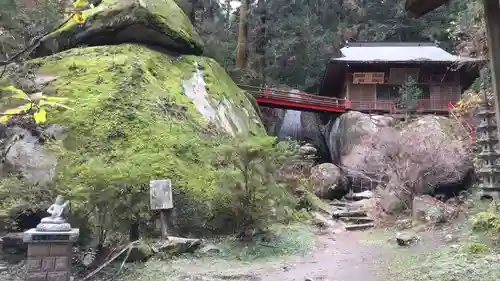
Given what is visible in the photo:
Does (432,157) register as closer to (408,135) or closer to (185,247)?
(408,135)

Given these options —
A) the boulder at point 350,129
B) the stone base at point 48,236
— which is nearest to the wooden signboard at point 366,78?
the boulder at point 350,129

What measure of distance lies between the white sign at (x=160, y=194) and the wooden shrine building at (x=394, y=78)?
1440 centimetres

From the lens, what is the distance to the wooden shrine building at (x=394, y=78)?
1991cm

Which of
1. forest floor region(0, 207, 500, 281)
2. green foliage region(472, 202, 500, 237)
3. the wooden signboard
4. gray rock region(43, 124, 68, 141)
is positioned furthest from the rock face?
the wooden signboard

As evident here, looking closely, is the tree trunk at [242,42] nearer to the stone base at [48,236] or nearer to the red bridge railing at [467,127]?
the red bridge railing at [467,127]

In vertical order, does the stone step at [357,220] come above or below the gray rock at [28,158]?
below

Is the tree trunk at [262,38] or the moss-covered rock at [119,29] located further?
the tree trunk at [262,38]

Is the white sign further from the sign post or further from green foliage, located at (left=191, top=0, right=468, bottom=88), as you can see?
green foliage, located at (left=191, top=0, right=468, bottom=88)

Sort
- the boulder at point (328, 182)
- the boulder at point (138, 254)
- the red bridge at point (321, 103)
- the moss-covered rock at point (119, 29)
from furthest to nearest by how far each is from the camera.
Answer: the red bridge at point (321, 103), the boulder at point (328, 182), the moss-covered rock at point (119, 29), the boulder at point (138, 254)

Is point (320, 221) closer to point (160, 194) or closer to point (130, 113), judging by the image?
point (160, 194)

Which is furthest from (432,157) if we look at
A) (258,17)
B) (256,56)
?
(258,17)

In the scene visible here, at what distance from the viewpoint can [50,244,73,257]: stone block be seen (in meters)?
5.13

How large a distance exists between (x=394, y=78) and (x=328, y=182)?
27.9 ft

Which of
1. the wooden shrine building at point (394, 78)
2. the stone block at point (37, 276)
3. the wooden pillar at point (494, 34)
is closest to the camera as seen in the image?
the wooden pillar at point (494, 34)
